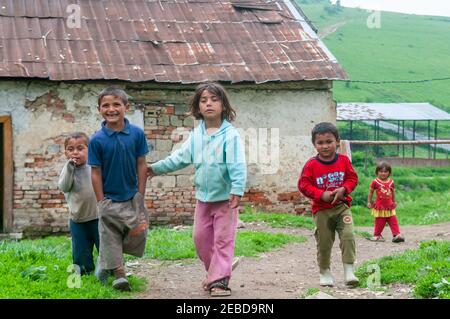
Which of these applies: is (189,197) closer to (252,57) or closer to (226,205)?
(252,57)

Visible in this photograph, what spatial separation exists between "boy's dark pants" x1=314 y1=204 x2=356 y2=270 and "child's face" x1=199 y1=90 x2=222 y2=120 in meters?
1.20

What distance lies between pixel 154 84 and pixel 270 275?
5890 mm

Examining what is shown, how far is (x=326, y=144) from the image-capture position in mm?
6262

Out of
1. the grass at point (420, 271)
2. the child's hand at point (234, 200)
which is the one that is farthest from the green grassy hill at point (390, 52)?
the child's hand at point (234, 200)

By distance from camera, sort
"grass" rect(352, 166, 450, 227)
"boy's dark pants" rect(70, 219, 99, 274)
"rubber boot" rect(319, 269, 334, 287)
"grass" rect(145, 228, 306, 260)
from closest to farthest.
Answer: "rubber boot" rect(319, 269, 334, 287) → "boy's dark pants" rect(70, 219, 99, 274) → "grass" rect(145, 228, 306, 260) → "grass" rect(352, 166, 450, 227)

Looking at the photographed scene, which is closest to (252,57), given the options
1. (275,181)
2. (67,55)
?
(275,181)

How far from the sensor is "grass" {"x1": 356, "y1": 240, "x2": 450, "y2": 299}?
5.73 m

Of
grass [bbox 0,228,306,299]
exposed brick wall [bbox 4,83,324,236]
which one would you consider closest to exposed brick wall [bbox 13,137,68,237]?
exposed brick wall [bbox 4,83,324,236]

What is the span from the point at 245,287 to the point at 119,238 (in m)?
1.17

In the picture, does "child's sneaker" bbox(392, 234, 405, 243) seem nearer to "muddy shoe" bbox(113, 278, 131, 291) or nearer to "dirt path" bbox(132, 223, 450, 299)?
"dirt path" bbox(132, 223, 450, 299)

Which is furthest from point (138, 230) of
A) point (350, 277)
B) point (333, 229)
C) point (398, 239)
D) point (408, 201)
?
point (408, 201)

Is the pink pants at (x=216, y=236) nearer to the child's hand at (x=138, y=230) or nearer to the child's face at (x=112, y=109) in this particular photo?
the child's hand at (x=138, y=230)

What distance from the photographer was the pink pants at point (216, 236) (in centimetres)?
599

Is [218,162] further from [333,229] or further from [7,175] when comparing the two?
[7,175]
